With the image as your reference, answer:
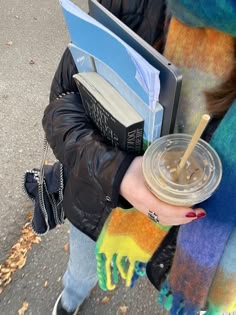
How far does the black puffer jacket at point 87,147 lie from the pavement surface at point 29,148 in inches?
29.4

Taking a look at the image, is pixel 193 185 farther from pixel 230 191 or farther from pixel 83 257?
pixel 83 257

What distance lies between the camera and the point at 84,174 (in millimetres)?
834

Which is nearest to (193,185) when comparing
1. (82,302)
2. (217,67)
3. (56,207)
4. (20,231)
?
(217,67)

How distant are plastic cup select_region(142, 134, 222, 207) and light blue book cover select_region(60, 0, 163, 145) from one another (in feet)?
0.11

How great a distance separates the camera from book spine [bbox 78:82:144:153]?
706mm

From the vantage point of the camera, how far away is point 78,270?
1.27m

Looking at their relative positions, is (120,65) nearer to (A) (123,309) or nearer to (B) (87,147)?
(B) (87,147)

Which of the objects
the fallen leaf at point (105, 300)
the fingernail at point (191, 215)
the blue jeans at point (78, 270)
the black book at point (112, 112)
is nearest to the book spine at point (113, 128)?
the black book at point (112, 112)

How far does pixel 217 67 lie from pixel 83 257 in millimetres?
712

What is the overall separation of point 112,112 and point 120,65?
0.28ft

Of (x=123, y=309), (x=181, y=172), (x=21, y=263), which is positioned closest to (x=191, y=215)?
(x=181, y=172)

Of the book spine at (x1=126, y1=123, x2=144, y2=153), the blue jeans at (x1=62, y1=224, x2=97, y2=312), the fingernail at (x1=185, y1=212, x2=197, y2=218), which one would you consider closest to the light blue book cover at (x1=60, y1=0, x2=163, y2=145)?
the book spine at (x1=126, y1=123, x2=144, y2=153)

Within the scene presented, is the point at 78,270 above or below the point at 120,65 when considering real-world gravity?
below

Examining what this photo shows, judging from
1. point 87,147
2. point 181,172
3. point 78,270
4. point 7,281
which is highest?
point 181,172
